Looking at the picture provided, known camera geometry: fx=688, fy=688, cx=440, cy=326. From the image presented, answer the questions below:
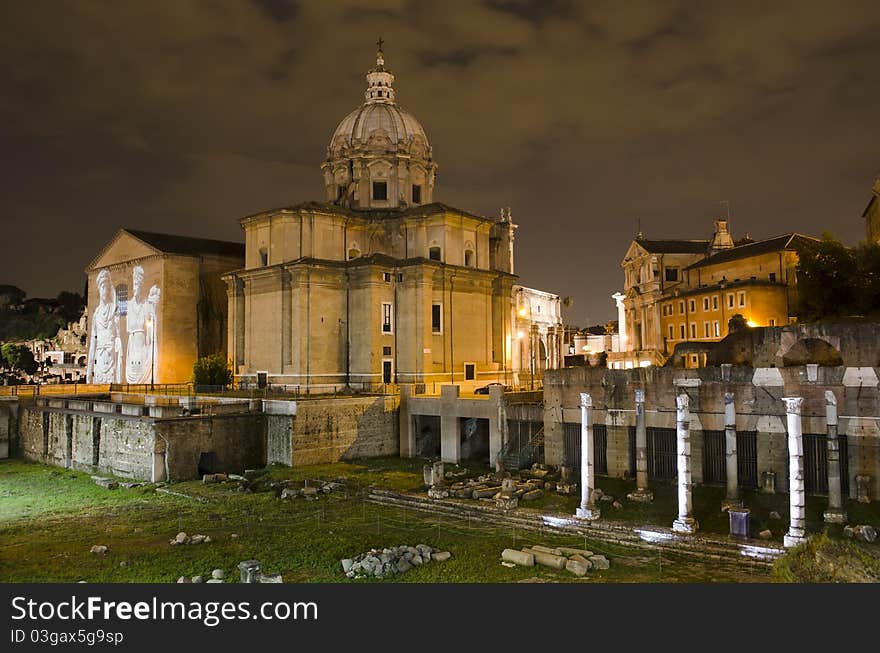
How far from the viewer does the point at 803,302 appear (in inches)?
1786

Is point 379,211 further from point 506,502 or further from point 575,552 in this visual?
point 575,552

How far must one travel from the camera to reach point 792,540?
22.3m

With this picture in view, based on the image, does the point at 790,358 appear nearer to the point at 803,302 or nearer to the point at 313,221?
the point at 803,302

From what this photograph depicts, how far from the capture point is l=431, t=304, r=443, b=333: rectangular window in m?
49.3

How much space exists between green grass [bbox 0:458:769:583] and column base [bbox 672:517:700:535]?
218cm

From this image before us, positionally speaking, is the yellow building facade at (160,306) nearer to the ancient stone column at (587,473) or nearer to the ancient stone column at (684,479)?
→ the ancient stone column at (587,473)

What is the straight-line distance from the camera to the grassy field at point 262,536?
805 inches

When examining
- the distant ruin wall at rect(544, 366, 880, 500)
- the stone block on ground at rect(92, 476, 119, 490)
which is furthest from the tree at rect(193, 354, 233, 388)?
the distant ruin wall at rect(544, 366, 880, 500)

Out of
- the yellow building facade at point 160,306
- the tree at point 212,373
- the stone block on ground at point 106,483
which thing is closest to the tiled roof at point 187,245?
the yellow building facade at point 160,306

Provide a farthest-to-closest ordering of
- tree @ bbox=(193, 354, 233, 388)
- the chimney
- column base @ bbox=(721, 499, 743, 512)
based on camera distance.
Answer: the chimney → tree @ bbox=(193, 354, 233, 388) → column base @ bbox=(721, 499, 743, 512)

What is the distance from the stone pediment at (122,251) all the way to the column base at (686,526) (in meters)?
49.9

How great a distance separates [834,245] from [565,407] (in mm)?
22380

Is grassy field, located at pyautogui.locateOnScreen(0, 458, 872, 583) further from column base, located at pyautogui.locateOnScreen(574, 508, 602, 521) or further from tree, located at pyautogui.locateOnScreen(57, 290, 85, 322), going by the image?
tree, located at pyautogui.locateOnScreen(57, 290, 85, 322)

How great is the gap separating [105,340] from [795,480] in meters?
61.8
